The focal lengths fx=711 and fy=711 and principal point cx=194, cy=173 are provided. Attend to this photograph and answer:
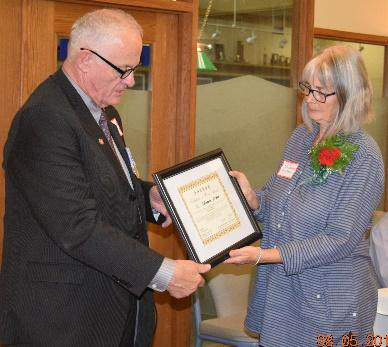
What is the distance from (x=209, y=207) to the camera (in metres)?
2.72

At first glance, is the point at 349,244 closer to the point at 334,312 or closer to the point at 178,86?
the point at 334,312

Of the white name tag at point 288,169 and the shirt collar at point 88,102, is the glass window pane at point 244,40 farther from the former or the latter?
the shirt collar at point 88,102

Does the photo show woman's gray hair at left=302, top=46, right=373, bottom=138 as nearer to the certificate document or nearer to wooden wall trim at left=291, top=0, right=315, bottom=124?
the certificate document

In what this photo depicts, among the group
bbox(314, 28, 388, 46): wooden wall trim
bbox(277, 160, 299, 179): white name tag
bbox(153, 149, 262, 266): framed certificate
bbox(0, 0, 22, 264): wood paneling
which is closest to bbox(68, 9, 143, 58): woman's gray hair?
bbox(153, 149, 262, 266): framed certificate

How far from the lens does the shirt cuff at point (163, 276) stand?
2.39 metres

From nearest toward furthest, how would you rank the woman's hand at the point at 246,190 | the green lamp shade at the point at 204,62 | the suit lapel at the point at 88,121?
the suit lapel at the point at 88,121 < the woman's hand at the point at 246,190 < the green lamp shade at the point at 204,62

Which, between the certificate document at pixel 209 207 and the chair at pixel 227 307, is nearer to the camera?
the certificate document at pixel 209 207

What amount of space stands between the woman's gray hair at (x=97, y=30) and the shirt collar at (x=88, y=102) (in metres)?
0.10

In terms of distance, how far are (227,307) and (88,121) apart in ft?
6.62

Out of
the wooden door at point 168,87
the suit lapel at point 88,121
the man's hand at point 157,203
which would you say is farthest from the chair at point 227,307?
the suit lapel at point 88,121

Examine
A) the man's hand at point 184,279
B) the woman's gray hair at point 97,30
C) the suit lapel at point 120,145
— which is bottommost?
the man's hand at point 184,279

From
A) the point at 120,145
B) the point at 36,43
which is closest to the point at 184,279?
the point at 120,145

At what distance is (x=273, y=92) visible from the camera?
512cm
